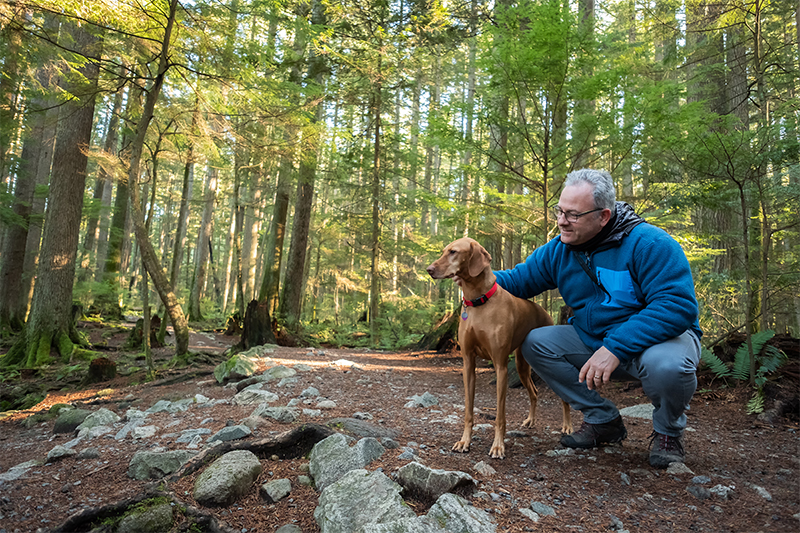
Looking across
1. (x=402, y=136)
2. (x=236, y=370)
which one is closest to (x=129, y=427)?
(x=236, y=370)

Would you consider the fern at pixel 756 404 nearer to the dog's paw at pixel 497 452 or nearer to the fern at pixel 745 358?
the fern at pixel 745 358

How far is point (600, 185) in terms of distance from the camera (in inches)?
105

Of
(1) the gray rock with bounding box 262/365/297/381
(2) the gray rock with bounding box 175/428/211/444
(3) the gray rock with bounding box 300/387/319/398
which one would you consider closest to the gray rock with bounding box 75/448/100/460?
(2) the gray rock with bounding box 175/428/211/444

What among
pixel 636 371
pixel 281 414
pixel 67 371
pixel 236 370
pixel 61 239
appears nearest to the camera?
pixel 636 371

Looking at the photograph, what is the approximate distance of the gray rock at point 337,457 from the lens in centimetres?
247

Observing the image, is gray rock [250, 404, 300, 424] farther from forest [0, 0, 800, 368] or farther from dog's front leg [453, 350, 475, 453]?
forest [0, 0, 800, 368]

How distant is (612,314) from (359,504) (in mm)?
1860

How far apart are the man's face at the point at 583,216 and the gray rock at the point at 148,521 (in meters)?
2.73

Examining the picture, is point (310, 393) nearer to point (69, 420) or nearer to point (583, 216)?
point (69, 420)

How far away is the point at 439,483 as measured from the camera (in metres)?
2.16

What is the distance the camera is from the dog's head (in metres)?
2.96

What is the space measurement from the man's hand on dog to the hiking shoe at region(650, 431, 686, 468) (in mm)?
669

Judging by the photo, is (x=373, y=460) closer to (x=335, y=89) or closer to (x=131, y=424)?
(x=131, y=424)

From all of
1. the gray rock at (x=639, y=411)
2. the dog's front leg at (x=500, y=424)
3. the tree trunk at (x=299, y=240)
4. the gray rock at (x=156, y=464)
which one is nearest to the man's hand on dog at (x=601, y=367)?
the dog's front leg at (x=500, y=424)
